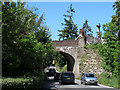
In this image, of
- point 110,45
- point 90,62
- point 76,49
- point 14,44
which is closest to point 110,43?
point 110,45

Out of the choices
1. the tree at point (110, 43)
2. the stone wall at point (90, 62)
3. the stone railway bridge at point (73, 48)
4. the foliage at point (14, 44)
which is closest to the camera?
the foliage at point (14, 44)

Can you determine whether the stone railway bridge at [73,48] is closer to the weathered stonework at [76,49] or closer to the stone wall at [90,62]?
the weathered stonework at [76,49]

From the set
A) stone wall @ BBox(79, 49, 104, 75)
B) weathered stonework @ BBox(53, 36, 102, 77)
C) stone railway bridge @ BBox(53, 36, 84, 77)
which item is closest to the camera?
stone wall @ BBox(79, 49, 104, 75)

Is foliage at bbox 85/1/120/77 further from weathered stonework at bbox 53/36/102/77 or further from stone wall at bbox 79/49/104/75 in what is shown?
weathered stonework at bbox 53/36/102/77

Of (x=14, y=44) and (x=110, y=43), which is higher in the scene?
(x=110, y=43)

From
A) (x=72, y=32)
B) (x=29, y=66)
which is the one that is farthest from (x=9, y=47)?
(x=72, y=32)

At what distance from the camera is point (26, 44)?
51.9 feet

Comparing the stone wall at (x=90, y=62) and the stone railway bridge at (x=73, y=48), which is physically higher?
the stone railway bridge at (x=73, y=48)

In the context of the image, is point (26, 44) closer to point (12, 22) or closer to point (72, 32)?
point (12, 22)

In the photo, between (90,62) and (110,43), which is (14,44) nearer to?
(110,43)

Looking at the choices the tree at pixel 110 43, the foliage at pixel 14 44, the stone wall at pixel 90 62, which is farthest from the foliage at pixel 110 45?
the foliage at pixel 14 44

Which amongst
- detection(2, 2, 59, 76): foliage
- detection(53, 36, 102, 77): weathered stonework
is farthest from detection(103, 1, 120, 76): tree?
detection(2, 2, 59, 76): foliage

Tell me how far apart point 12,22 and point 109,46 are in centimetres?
1808

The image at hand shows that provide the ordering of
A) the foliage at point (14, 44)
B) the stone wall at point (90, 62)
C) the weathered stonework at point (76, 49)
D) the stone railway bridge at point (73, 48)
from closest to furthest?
the foliage at point (14, 44), the stone wall at point (90, 62), the weathered stonework at point (76, 49), the stone railway bridge at point (73, 48)
